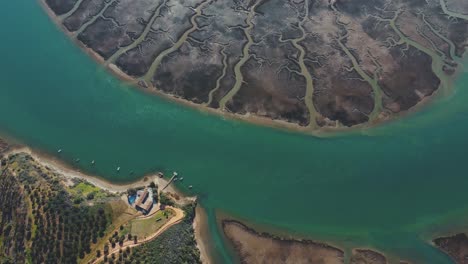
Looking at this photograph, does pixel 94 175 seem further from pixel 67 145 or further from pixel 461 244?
pixel 461 244

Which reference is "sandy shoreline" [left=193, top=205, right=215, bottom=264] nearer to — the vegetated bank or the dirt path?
the vegetated bank

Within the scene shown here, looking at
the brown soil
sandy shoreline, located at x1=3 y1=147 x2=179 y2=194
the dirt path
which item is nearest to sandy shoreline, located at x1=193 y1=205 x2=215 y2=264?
the dirt path

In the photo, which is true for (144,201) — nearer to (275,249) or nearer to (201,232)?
(201,232)

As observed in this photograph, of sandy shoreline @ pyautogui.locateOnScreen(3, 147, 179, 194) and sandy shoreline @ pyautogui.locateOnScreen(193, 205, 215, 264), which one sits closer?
sandy shoreline @ pyautogui.locateOnScreen(193, 205, 215, 264)

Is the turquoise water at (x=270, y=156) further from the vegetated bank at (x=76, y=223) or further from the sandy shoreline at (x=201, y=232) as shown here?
the vegetated bank at (x=76, y=223)

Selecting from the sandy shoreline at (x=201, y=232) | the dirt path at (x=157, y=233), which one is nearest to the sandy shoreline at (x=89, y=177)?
the dirt path at (x=157, y=233)

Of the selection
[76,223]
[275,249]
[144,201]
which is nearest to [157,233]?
[144,201]

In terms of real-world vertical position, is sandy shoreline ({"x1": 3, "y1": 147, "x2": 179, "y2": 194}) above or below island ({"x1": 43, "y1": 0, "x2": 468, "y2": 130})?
below
